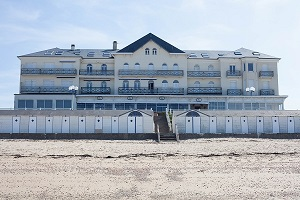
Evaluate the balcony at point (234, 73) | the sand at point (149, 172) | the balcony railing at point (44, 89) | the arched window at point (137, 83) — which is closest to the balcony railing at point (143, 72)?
the arched window at point (137, 83)

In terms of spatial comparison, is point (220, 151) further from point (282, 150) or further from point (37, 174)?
point (37, 174)

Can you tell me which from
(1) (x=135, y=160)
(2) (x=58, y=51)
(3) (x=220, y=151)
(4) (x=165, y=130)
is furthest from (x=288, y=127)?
(2) (x=58, y=51)

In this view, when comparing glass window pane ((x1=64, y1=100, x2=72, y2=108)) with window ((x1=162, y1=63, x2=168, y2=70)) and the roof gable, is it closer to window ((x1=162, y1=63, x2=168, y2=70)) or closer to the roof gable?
the roof gable

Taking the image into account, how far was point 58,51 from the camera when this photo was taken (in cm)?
5691

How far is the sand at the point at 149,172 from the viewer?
1634cm

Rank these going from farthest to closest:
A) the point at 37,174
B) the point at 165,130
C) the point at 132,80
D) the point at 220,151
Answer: the point at 132,80, the point at 165,130, the point at 220,151, the point at 37,174

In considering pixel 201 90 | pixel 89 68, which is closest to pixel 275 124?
pixel 201 90

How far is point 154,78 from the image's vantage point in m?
54.3

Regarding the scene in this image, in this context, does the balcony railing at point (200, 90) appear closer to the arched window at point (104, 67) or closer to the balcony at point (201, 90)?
the balcony at point (201, 90)

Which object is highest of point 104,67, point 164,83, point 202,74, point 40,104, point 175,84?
point 104,67

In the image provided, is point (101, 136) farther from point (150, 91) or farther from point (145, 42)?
point (145, 42)

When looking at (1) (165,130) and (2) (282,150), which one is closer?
(2) (282,150)

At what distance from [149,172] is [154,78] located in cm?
3498

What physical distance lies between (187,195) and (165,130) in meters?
23.6
